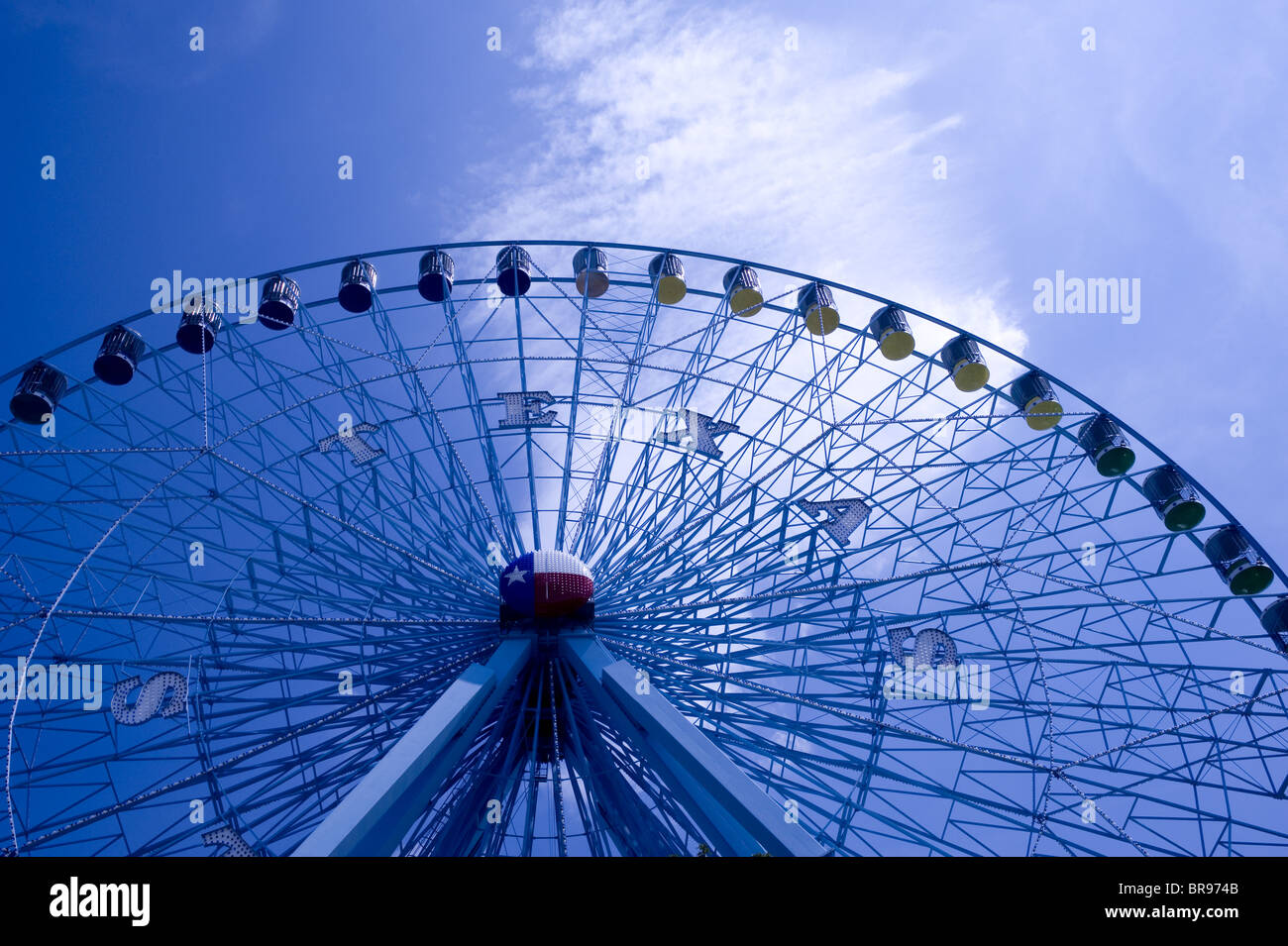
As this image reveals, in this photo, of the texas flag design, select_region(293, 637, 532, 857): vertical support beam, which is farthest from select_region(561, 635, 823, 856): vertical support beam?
select_region(293, 637, 532, 857): vertical support beam

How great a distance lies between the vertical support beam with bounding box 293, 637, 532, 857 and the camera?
11.3 meters

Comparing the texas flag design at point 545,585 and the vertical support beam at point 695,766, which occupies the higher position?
the texas flag design at point 545,585

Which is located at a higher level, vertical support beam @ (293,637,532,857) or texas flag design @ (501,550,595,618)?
texas flag design @ (501,550,595,618)

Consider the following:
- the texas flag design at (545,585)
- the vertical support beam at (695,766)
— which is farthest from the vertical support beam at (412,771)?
the vertical support beam at (695,766)

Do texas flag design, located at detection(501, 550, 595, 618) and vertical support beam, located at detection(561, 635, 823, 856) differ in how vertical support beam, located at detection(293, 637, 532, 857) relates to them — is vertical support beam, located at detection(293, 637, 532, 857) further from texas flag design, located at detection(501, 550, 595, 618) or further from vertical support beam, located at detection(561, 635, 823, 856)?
vertical support beam, located at detection(561, 635, 823, 856)

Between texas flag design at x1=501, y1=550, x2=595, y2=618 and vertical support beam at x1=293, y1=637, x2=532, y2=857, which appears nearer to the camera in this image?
vertical support beam at x1=293, y1=637, x2=532, y2=857

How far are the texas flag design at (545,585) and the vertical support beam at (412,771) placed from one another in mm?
784

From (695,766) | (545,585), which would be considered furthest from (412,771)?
(545,585)

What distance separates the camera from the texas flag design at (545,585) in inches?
672

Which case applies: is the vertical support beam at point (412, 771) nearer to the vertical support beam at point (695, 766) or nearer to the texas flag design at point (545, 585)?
the texas flag design at point (545, 585)

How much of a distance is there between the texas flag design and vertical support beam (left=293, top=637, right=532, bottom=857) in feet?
2.57

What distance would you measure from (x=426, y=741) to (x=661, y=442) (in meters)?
9.41

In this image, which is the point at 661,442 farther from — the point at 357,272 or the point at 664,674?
the point at 357,272
